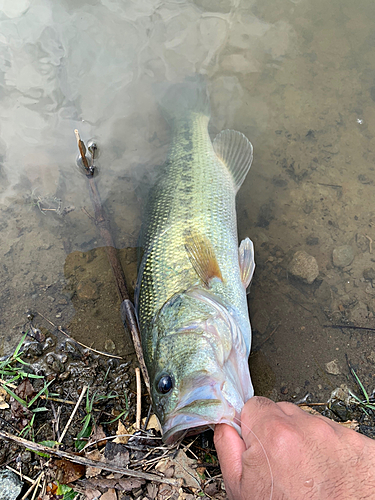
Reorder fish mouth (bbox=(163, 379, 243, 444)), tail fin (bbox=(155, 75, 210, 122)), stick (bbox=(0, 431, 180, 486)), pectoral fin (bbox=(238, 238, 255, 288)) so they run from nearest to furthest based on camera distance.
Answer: fish mouth (bbox=(163, 379, 243, 444)) < stick (bbox=(0, 431, 180, 486)) < pectoral fin (bbox=(238, 238, 255, 288)) < tail fin (bbox=(155, 75, 210, 122))

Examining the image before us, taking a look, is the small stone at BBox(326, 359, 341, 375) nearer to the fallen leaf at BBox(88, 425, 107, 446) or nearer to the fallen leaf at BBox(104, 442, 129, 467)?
the fallen leaf at BBox(104, 442, 129, 467)

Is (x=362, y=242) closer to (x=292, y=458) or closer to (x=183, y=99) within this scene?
(x=292, y=458)

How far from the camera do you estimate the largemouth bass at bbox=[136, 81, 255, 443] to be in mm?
2150

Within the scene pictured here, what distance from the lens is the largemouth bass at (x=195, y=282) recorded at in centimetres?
215

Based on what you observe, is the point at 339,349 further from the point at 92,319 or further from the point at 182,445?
the point at 92,319

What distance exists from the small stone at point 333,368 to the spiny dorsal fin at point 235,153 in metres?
2.13

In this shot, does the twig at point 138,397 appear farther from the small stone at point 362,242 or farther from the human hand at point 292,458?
the small stone at point 362,242

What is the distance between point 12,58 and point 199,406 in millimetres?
5456

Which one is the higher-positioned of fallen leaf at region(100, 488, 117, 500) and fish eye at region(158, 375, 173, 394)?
fish eye at region(158, 375, 173, 394)

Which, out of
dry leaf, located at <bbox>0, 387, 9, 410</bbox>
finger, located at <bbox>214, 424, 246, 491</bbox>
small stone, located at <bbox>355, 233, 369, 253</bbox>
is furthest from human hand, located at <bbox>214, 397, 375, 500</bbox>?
small stone, located at <bbox>355, 233, 369, 253</bbox>

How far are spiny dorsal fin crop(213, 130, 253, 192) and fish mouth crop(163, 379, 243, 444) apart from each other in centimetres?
239

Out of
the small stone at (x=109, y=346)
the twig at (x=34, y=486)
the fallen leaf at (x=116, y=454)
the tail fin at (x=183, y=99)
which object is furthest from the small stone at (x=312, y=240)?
the twig at (x=34, y=486)

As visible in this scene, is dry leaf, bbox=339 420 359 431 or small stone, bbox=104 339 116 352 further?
small stone, bbox=104 339 116 352

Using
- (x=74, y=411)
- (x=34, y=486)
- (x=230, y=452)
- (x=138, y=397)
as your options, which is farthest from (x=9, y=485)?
(x=230, y=452)
